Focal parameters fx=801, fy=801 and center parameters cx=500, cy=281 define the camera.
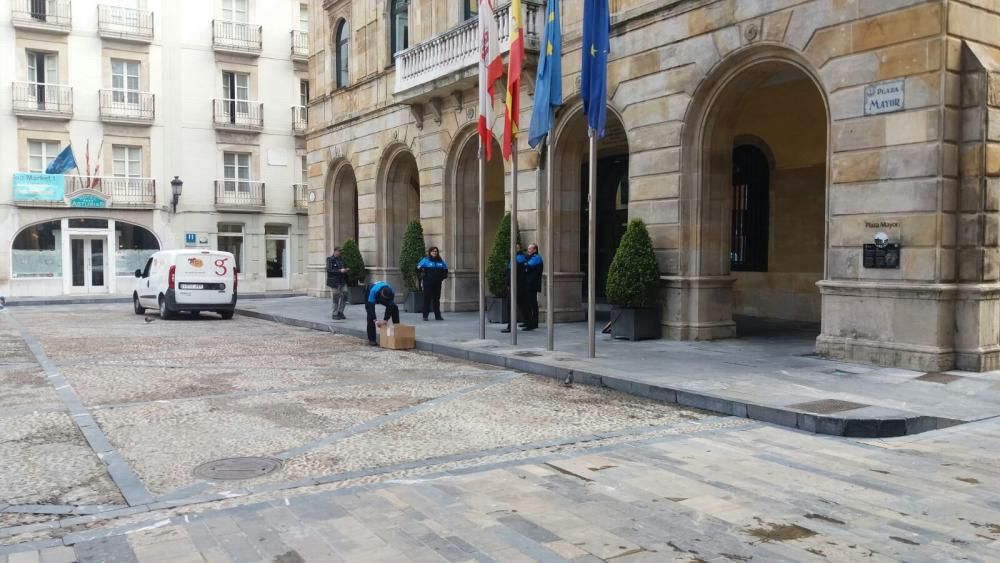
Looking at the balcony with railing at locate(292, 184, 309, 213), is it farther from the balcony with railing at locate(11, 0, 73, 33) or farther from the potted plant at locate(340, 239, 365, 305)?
the potted plant at locate(340, 239, 365, 305)

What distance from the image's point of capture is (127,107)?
33.8 meters

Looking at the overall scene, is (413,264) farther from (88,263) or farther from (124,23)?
(124,23)

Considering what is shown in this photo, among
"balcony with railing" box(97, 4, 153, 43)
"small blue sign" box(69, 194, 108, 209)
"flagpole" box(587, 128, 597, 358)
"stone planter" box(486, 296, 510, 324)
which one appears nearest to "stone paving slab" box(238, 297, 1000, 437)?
"flagpole" box(587, 128, 597, 358)

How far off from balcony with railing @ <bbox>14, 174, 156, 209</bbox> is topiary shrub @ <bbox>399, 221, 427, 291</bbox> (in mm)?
17921

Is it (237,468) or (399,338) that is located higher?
(399,338)

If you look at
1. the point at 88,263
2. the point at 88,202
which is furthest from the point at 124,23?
the point at 88,263

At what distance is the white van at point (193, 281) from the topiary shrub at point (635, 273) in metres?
10.9

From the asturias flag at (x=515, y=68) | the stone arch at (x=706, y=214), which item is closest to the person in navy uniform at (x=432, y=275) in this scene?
the asturias flag at (x=515, y=68)

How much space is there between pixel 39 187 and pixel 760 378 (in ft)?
100

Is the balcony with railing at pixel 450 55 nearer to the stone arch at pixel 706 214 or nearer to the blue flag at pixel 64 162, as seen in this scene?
the stone arch at pixel 706 214

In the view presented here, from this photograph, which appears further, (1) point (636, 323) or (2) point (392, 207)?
(2) point (392, 207)

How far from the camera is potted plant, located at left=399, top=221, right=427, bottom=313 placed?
20266 mm

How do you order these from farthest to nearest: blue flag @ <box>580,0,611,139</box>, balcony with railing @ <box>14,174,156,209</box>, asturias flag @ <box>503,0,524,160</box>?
balcony with railing @ <box>14,174,156,209</box>, asturias flag @ <box>503,0,524,160</box>, blue flag @ <box>580,0,611,139</box>

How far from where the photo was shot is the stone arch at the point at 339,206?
27.1 metres
